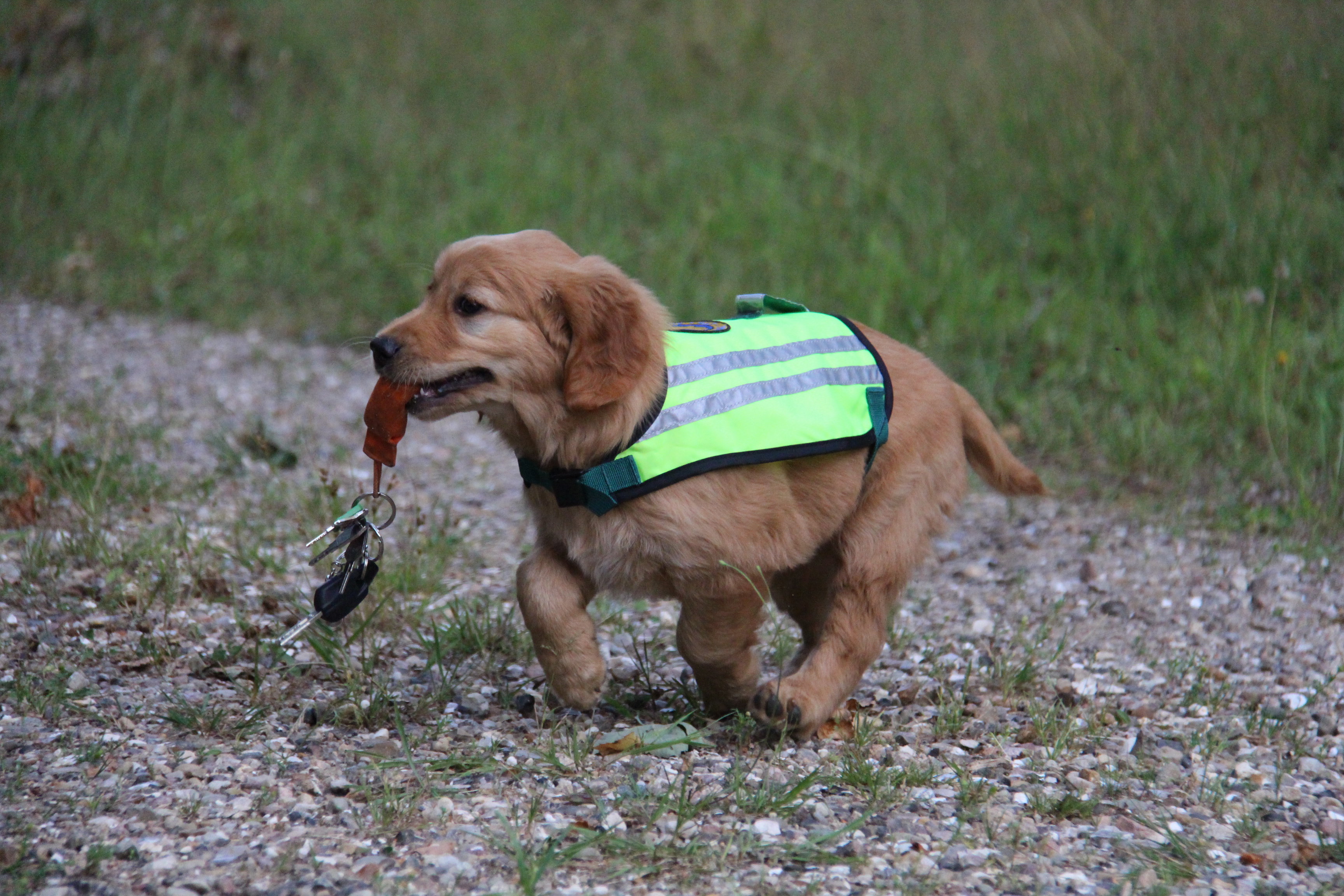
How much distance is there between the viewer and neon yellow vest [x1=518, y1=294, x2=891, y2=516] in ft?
10.1

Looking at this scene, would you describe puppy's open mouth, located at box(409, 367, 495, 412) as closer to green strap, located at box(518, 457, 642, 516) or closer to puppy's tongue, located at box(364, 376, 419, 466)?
puppy's tongue, located at box(364, 376, 419, 466)

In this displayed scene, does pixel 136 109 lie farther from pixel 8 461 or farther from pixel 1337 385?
pixel 1337 385

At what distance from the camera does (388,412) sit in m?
3.16

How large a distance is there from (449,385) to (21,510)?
2023mm

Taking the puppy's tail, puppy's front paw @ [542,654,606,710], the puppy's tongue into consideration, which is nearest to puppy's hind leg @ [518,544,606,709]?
puppy's front paw @ [542,654,606,710]

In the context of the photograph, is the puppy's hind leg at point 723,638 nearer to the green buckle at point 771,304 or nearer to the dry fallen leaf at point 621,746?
the dry fallen leaf at point 621,746

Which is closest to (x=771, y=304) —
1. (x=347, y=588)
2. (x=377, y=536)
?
(x=377, y=536)

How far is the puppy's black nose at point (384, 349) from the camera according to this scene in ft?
10.1

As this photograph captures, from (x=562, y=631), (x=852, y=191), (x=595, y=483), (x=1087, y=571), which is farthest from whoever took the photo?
(x=852, y=191)

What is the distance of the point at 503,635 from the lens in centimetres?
376

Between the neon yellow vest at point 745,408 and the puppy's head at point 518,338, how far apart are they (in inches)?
5.0

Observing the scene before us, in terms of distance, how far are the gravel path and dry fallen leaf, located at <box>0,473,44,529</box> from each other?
2 centimetres

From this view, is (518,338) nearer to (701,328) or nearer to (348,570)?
(701,328)

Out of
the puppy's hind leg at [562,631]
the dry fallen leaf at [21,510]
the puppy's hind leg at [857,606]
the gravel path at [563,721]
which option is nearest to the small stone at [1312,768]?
the gravel path at [563,721]
